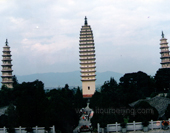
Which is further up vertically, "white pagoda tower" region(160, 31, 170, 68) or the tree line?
"white pagoda tower" region(160, 31, 170, 68)

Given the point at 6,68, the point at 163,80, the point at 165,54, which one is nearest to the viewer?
the point at 163,80

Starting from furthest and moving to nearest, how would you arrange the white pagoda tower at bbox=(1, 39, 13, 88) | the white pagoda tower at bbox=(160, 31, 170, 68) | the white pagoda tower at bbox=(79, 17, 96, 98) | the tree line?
Answer: the white pagoda tower at bbox=(79, 17, 96, 98) < the white pagoda tower at bbox=(160, 31, 170, 68) < the white pagoda tower at bbox=(1, 39, 13, 88) < the tree line

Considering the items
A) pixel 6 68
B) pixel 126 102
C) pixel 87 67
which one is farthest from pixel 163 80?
pixel 6 68

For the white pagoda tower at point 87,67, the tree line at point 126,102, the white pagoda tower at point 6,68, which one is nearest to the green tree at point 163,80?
the tree line at point 126,102

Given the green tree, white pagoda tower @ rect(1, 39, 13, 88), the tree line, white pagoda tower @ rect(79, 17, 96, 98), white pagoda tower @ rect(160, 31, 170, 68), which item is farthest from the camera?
white pagoda tower @ rect(79, 17, 96, 98)

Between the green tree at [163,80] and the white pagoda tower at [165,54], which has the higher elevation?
the white pagoda tower at [165,54]

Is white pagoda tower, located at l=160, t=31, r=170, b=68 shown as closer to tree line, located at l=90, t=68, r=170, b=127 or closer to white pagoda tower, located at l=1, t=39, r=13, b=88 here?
tree line, located at l=90, t=68, r=170, b=127

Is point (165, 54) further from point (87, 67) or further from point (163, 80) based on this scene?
point (87, 67)

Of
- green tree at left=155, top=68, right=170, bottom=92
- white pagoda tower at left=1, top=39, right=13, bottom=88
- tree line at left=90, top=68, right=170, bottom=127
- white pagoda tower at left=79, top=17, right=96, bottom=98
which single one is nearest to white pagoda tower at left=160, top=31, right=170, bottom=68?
tree line at left=90, top=68, right=170, bottom=127

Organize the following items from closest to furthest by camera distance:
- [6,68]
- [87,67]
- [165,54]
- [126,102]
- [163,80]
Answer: [126,102] < [163,80] < [6,68] < [165,54] < [87,67]

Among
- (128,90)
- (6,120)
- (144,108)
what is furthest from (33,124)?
(128,90)

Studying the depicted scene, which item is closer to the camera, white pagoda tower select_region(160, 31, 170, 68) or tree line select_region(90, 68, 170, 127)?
tree line select_region(90, 68, 170, 127)

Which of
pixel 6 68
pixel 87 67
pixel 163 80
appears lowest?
pixel 163 80

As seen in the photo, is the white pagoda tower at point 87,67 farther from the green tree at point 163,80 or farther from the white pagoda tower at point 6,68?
the green tree at point 163,80
